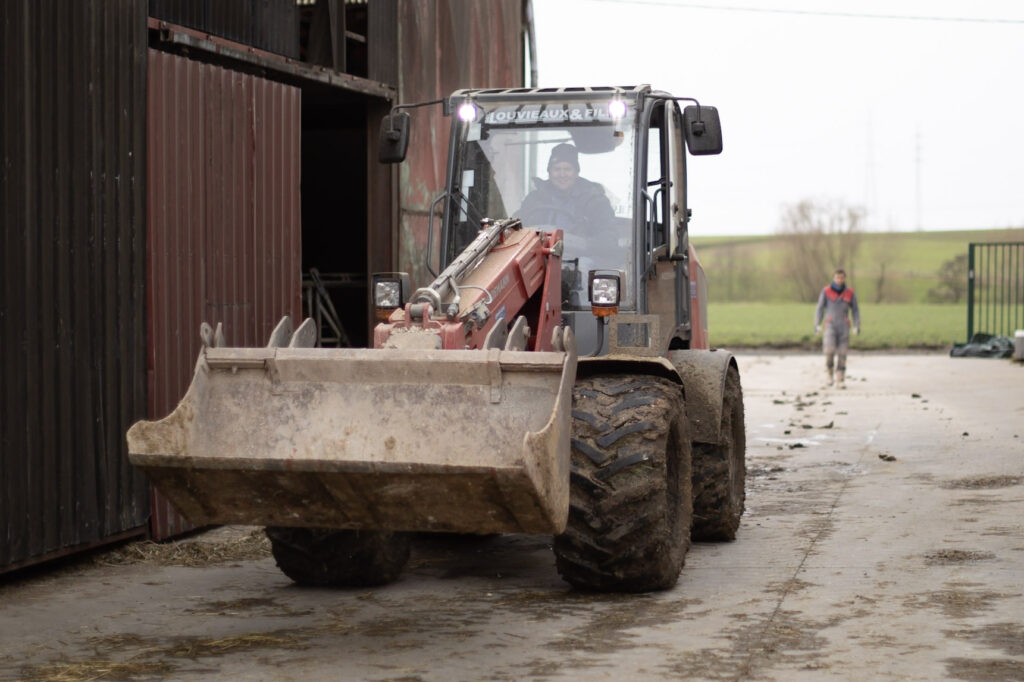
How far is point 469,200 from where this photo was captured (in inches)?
384

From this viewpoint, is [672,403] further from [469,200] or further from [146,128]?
[146,128]

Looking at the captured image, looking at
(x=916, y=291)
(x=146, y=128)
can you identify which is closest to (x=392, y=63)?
(x=146, y=128)

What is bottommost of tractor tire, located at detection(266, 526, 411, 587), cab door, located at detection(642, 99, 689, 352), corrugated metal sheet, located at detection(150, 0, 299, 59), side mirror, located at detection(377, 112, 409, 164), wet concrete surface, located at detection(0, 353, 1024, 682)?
wet concrete surface, located at detection(0, 353, 1024, 682)

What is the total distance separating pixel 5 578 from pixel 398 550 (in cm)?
241

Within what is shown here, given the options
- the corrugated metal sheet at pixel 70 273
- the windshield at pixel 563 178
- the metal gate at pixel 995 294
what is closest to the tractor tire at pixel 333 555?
the corrugated metal sheet at pixel 70 273

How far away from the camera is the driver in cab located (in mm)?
9469

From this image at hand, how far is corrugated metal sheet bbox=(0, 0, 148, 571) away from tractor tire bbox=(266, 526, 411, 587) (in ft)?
5.02

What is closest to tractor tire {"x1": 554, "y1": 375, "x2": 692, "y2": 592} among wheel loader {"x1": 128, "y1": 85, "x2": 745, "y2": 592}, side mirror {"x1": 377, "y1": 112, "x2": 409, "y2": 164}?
wheel loader {"x1": 128, "y1": 85, "x2": 745, "y2": 592}

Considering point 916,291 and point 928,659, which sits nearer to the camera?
point 928,659

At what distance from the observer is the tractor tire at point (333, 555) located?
8391 millimetres

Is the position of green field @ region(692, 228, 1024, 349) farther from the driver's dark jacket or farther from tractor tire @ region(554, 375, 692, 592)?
tractor tire @ region(554, 375, 692, 592)

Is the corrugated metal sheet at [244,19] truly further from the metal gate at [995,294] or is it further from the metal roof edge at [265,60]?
the metal gate at [995,294]

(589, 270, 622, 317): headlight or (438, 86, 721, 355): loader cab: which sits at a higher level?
(438, 86, 721, 355): loader cab

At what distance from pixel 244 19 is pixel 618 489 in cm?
579
